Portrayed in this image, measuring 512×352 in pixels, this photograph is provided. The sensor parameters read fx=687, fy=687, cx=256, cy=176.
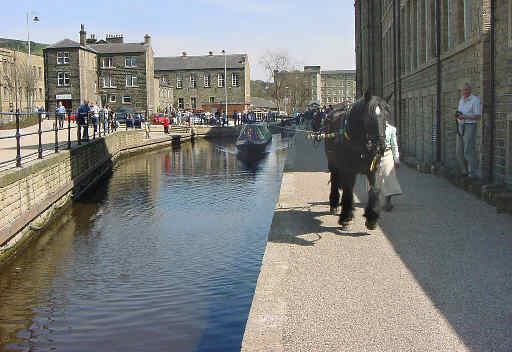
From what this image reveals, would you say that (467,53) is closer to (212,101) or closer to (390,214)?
(390,214)

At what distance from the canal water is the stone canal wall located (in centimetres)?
33

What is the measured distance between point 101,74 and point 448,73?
249 feet

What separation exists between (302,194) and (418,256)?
5.84 meters

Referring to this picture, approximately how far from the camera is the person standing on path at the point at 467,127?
1270 centimetres

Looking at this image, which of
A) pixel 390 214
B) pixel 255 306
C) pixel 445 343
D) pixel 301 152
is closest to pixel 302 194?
pixel 390 214

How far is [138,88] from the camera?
3396 inches

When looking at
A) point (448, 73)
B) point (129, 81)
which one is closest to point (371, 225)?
point (448, 73)

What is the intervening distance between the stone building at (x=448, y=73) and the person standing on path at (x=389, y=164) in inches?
27.0

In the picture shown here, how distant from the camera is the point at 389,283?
684 cm

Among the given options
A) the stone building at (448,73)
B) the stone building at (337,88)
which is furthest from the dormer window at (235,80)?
the stone building at (337,88)

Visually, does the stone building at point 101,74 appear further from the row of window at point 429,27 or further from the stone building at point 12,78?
the row of window at point 429,27

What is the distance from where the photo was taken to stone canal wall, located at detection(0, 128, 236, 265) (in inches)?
479

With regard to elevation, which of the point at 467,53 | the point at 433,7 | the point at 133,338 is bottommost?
the point at 133,338

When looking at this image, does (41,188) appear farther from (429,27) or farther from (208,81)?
(208,81)
